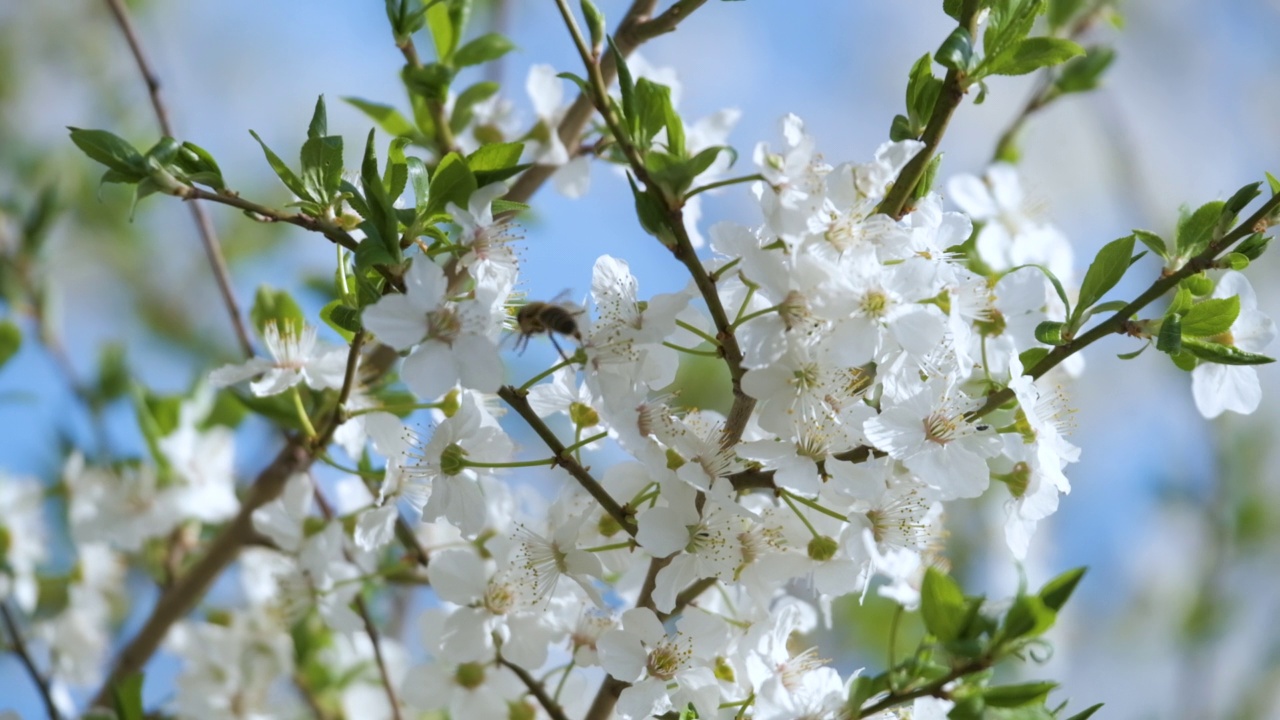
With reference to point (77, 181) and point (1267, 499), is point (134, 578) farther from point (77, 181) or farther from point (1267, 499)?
point (1267, 499)

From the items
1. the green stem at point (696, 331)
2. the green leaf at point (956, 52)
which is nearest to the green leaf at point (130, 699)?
the green stem at point (696, 331)

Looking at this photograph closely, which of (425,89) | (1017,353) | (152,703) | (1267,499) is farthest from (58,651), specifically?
(1267,499)

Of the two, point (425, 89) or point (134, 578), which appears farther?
point (134, 578)

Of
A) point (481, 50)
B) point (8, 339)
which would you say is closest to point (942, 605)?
point (481, 50)

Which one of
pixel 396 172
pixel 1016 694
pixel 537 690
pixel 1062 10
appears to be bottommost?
pixel 1016 694

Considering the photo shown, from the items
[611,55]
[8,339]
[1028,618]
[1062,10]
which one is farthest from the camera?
[8,339]

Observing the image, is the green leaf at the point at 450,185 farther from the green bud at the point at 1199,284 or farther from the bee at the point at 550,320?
Result: the green bud at the point at 1199,284

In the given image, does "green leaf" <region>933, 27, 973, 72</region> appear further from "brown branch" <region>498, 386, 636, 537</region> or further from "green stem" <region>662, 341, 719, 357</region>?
"brown branch" <region>498, 386, 636, 537</region>

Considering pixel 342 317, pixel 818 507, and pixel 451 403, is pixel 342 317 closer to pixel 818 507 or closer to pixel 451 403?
pixel 451 403
